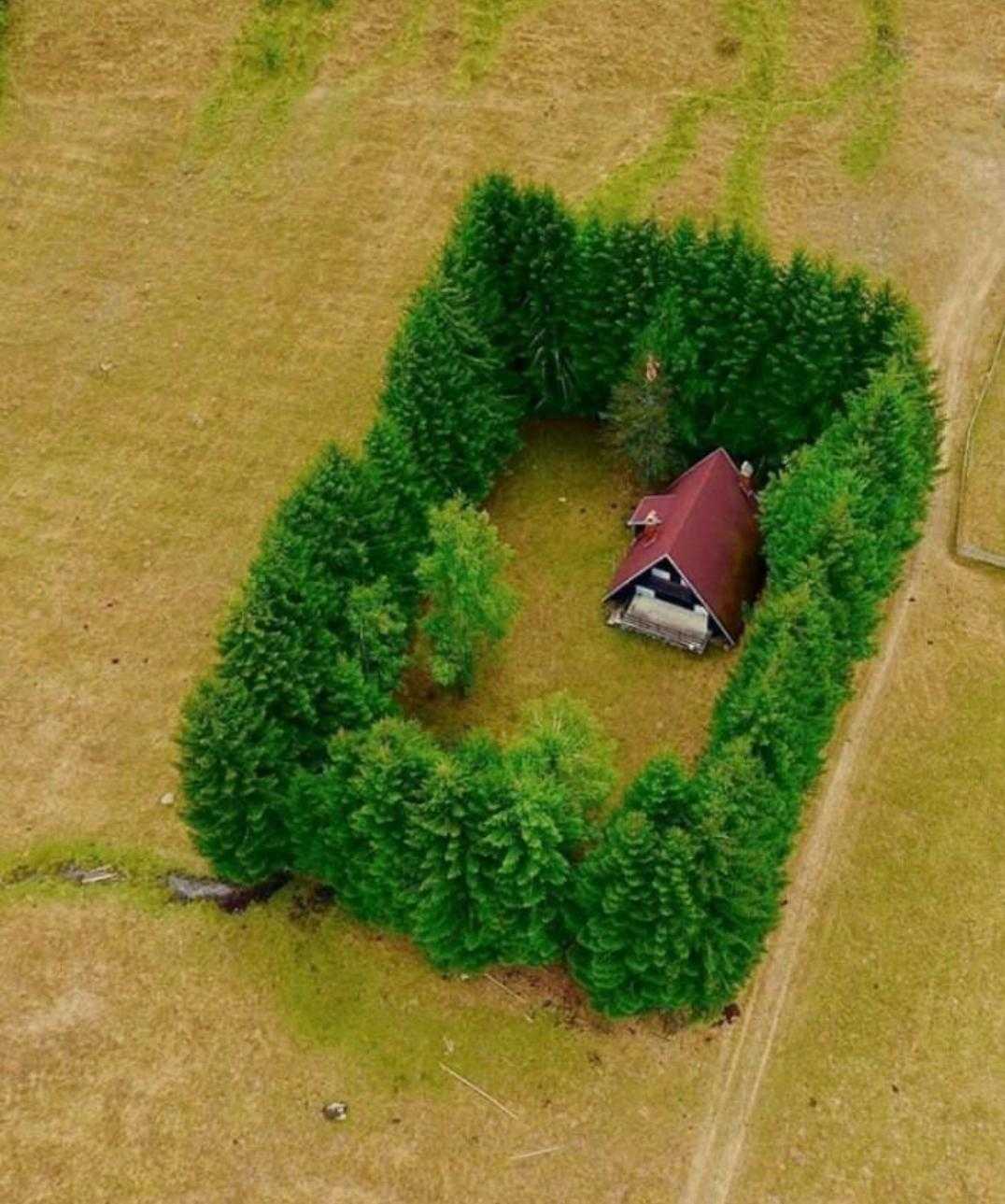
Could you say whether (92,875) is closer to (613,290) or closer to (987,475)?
(613,290)

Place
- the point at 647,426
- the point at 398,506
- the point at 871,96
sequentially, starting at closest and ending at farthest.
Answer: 1. the point at 398,506
2. the point at 647,426
3. the point at 871,96

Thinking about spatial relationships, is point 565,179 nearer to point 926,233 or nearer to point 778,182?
point 778,182

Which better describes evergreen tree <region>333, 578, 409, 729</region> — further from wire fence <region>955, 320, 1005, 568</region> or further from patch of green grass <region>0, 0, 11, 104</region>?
patch of green grass <region>0, 0, 11, 104</region>

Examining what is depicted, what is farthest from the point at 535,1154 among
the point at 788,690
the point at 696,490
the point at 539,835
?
the point at 696,490

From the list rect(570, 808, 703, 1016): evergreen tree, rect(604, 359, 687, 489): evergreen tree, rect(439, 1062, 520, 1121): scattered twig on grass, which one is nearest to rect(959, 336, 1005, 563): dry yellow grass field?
rect(604, 359, 687, 489): evergreen tree

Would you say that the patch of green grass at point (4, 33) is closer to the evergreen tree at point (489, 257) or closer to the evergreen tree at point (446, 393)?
the evergreen tree at point (489, 257)

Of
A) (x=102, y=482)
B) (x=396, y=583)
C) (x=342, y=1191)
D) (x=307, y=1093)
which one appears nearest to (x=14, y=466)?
(x=102, y=482)
